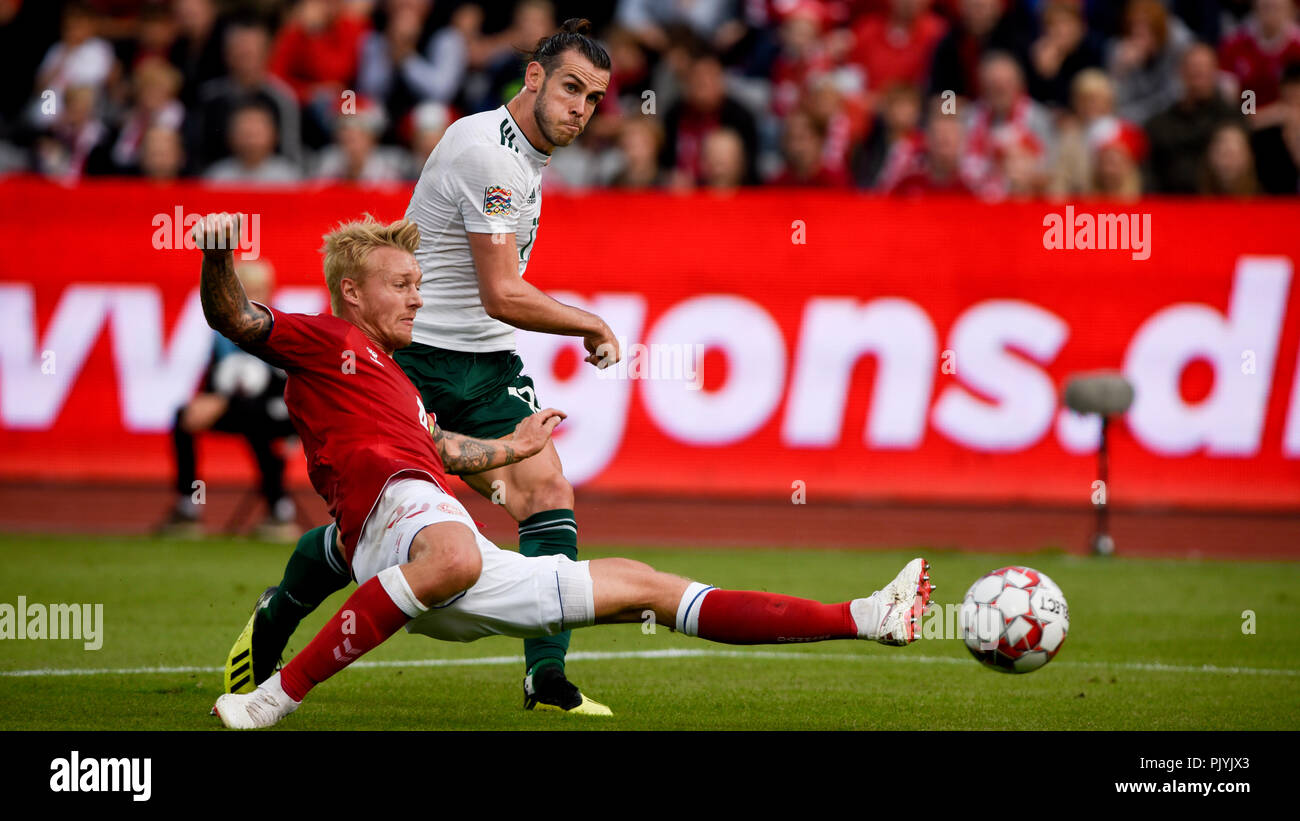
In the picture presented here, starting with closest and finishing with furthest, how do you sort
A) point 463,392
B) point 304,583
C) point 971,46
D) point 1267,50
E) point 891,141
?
point 304,583 → point 463,392 → point 891,141 → point 1267,50 → point 971,46

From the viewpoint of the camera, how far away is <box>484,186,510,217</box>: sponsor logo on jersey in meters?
6.30

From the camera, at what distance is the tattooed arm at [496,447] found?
5.91m

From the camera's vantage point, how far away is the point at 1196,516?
1285 centimetres

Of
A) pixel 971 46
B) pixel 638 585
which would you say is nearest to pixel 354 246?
pixel 638 585

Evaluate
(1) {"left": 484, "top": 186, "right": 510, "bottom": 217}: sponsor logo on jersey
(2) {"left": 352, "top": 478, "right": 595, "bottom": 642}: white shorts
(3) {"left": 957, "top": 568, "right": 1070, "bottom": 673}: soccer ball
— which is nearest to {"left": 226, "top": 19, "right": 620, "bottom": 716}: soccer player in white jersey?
(1) {"left": 484, "top": 186, "right": 510, "bottom": 217}: sponsor logo on jersey

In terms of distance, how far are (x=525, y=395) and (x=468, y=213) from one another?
0.82 metres

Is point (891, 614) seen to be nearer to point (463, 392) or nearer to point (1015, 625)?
point (1015, 625)

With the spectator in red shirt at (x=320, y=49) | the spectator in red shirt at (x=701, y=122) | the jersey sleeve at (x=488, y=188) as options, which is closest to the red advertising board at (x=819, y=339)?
the spectator in red shirt at (x=701, y=122)

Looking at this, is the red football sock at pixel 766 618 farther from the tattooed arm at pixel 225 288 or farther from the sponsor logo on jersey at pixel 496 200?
the sponsor logo on jersey at pixel 496 200

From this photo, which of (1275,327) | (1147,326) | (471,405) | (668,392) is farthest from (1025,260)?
(471,405)

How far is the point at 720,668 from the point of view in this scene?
7.34m

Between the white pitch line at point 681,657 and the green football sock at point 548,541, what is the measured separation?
114cm
